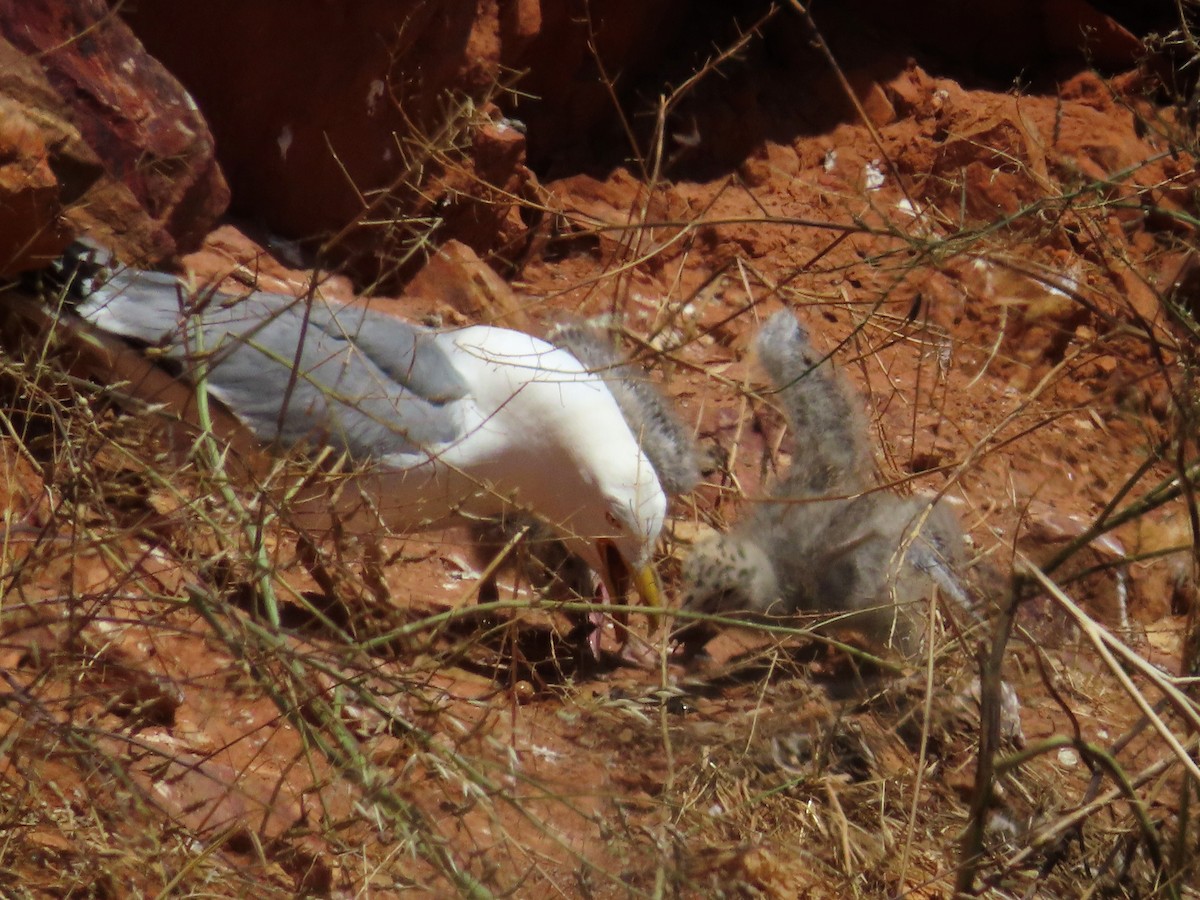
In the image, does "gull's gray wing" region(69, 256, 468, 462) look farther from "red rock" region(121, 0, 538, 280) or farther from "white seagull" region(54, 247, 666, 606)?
"red rock" region(121, 0, 538, 280)

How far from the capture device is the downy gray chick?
3865mm

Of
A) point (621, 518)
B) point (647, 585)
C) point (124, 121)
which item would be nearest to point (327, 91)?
point (124, 121)

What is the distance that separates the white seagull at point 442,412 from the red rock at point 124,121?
260 millimetres

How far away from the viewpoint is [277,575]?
7.78 feet

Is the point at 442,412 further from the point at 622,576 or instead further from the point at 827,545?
the point at 827,545

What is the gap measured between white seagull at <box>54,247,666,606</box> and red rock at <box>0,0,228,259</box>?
0.85 feet

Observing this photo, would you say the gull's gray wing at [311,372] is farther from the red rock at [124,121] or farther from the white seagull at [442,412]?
the red rock at [124,121]

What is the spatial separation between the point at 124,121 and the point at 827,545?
8.97 feet

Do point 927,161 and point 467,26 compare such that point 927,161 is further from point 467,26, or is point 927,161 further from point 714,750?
point 714,750

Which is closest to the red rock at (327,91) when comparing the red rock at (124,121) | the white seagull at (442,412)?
the red rock at (124,121)

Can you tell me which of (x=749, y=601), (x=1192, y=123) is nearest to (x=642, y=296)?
(x=749, y=601)

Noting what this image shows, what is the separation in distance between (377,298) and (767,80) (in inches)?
125

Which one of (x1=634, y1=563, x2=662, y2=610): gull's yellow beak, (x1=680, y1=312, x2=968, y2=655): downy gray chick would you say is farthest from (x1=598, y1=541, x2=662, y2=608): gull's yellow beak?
(x1=680, y1=312, x2=968, y2=655): downy gray chick

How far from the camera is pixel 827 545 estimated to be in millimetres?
4133
